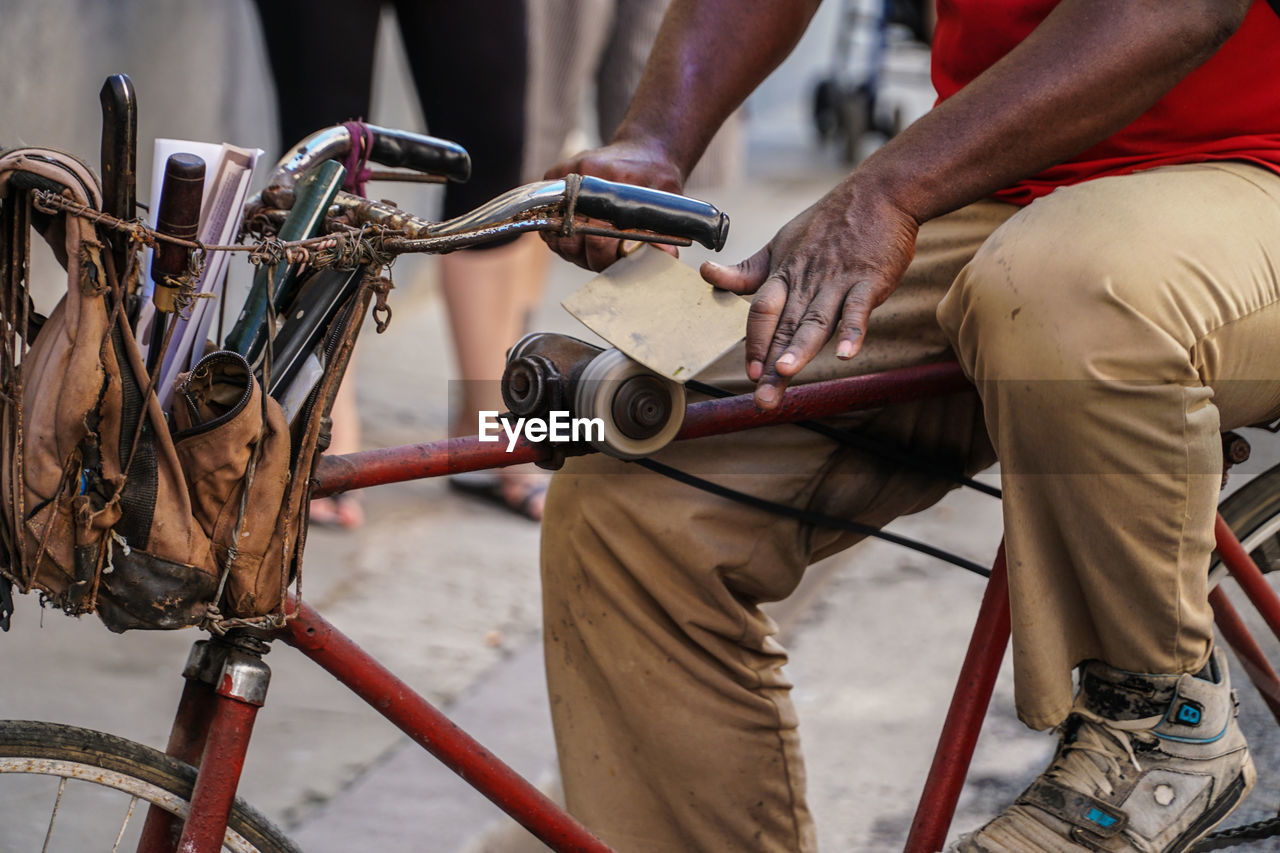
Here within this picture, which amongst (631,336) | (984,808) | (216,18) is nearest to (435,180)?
(631,336)

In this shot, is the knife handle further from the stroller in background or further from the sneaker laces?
the stroller in background

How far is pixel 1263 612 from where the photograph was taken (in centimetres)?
167

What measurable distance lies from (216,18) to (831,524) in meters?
2.82

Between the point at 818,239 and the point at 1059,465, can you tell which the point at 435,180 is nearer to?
the point at 818,239

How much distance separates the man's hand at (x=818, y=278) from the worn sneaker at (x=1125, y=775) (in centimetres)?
49

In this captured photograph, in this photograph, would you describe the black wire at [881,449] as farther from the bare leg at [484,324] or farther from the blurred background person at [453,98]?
the bare leg at [484,324]

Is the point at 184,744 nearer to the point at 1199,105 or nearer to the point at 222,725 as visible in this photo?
the point at 222,725

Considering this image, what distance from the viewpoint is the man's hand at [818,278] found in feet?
4.00

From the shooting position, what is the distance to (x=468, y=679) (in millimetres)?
2602

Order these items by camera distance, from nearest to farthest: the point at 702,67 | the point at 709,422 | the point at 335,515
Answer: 1. the point at 709,422
2. the point at 702,67
3. the point at 335,515

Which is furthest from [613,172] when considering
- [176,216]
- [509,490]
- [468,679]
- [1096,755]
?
[509,490]

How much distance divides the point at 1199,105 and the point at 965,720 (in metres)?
0.72

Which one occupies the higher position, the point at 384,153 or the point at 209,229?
the point at 384,153

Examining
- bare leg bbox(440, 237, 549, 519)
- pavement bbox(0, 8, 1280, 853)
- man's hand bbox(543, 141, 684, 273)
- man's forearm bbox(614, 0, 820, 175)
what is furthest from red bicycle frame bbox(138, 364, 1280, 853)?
bare leg bbox(440, 237, 549, 519)
